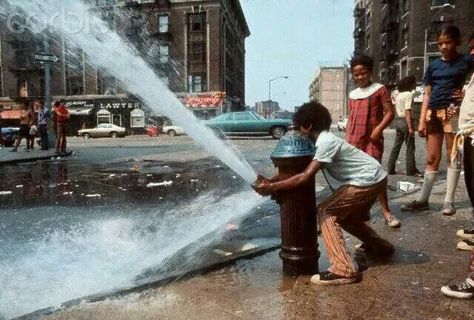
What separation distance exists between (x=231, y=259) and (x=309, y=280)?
0.74 m

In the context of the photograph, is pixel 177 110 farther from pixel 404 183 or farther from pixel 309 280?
pixel 404 183

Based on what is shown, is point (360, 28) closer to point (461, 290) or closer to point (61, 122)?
point (61, 122)

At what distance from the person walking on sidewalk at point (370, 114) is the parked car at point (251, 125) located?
18.9 meters

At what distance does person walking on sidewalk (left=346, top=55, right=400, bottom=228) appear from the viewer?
429 cm

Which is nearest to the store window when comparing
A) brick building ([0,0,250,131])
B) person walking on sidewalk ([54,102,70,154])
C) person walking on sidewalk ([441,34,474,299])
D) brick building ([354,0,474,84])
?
brick building ([0,0,250,131])

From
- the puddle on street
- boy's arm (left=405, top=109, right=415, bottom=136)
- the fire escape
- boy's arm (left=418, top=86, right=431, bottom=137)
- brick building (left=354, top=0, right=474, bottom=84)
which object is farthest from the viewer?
the fire escape

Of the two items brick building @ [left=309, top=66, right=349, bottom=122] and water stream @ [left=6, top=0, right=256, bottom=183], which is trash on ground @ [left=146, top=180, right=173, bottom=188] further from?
brick building @ [left=309, top=66, right=349, bottom=122]

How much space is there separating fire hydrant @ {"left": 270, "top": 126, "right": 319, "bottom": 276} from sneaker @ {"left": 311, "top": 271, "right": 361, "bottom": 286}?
18cm

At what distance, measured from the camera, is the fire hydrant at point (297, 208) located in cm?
304

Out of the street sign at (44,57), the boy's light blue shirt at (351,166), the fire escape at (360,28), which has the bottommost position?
the boy's light blue shirt at (351,166)

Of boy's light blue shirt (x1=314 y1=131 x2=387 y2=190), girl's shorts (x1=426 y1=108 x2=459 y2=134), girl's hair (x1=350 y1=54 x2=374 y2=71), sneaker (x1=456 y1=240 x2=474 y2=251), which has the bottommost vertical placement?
sneaker (x1=456 y1=240 x2=474 y2=251)

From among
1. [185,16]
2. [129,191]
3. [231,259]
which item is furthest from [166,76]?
[231,259]

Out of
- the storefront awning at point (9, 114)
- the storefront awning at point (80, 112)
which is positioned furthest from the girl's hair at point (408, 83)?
the storefront awning at point (9, 114)

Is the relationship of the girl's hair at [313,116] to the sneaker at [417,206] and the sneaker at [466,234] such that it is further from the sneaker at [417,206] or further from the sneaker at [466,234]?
the sneaker at [417,206]
